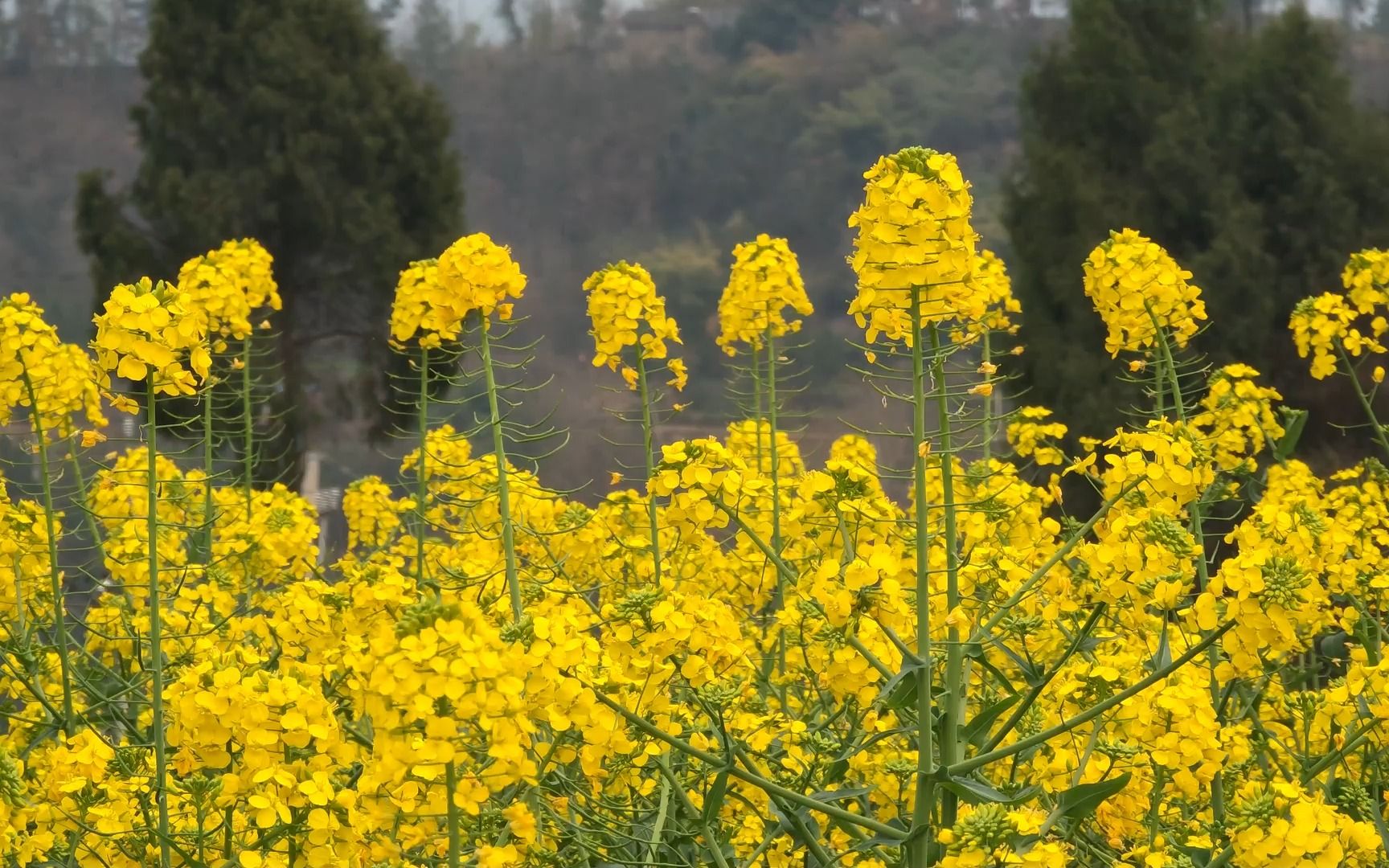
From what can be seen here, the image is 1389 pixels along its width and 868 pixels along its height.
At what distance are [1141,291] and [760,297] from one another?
1.61 m

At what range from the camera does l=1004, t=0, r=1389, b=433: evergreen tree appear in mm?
13539

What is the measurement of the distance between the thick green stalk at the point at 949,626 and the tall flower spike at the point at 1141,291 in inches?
52.4

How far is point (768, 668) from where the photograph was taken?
556 centimetres

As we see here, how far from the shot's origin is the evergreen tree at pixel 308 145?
16719 mm

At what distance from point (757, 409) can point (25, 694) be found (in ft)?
8.47

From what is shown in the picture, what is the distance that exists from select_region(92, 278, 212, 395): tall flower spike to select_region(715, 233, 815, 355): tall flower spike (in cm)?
248

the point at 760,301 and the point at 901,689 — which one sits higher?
the point at 760,301

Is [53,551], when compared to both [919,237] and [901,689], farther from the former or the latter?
[919,237]

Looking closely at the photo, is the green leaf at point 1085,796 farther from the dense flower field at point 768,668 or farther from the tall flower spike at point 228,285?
the tall flower spike at point 228,285

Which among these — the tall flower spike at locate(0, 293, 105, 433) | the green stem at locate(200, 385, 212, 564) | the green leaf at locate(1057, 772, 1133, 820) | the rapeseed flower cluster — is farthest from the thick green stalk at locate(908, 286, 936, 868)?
the rapeseed flower cluster

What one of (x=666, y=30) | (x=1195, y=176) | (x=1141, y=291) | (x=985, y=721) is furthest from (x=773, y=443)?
(x=666, y=30)

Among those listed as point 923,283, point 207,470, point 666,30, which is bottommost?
point 207,470

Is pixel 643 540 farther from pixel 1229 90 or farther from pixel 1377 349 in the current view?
pixel 1229 90

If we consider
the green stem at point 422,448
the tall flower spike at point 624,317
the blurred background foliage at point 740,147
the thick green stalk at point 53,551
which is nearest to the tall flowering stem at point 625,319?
the tall flower spike at point 624,317
